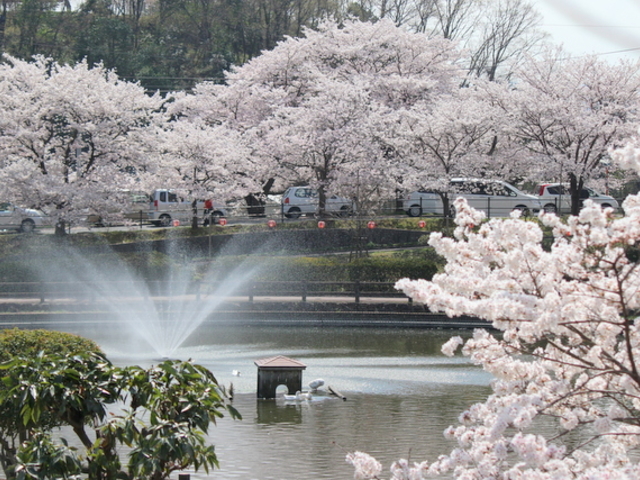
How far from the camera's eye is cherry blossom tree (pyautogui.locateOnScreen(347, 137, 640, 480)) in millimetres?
5301

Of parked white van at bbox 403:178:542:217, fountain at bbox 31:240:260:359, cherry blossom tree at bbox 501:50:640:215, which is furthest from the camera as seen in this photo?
parked white van at bbox 403:178:542:217

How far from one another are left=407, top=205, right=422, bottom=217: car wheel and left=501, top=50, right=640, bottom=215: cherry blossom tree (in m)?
6.31

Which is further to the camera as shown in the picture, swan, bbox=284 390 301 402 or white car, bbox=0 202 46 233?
white car, bbox=0 202 46 233

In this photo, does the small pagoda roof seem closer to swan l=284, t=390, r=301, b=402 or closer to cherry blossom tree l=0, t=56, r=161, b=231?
swan l=284, t=390, r=301, b=402

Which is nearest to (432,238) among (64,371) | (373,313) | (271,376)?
(64,371)

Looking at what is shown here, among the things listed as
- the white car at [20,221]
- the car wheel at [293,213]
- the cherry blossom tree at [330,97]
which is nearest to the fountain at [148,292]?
the white car at [20,221]

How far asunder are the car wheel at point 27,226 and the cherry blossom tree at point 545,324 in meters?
33.8

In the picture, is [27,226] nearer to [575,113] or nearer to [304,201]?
[304,201]

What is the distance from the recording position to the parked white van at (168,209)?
39812mm

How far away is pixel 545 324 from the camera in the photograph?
526cm

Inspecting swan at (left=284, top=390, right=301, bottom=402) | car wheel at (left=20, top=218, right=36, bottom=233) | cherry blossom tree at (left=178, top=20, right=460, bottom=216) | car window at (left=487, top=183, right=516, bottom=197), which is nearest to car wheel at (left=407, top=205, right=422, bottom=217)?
cherry blossom tree at (left=178, top=20, right=460, bottom=216)

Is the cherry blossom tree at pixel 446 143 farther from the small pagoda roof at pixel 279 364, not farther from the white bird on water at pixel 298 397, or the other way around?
the white bird on water at pixel 298 397

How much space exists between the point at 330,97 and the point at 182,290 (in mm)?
13889

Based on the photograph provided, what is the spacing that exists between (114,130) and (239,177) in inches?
283
